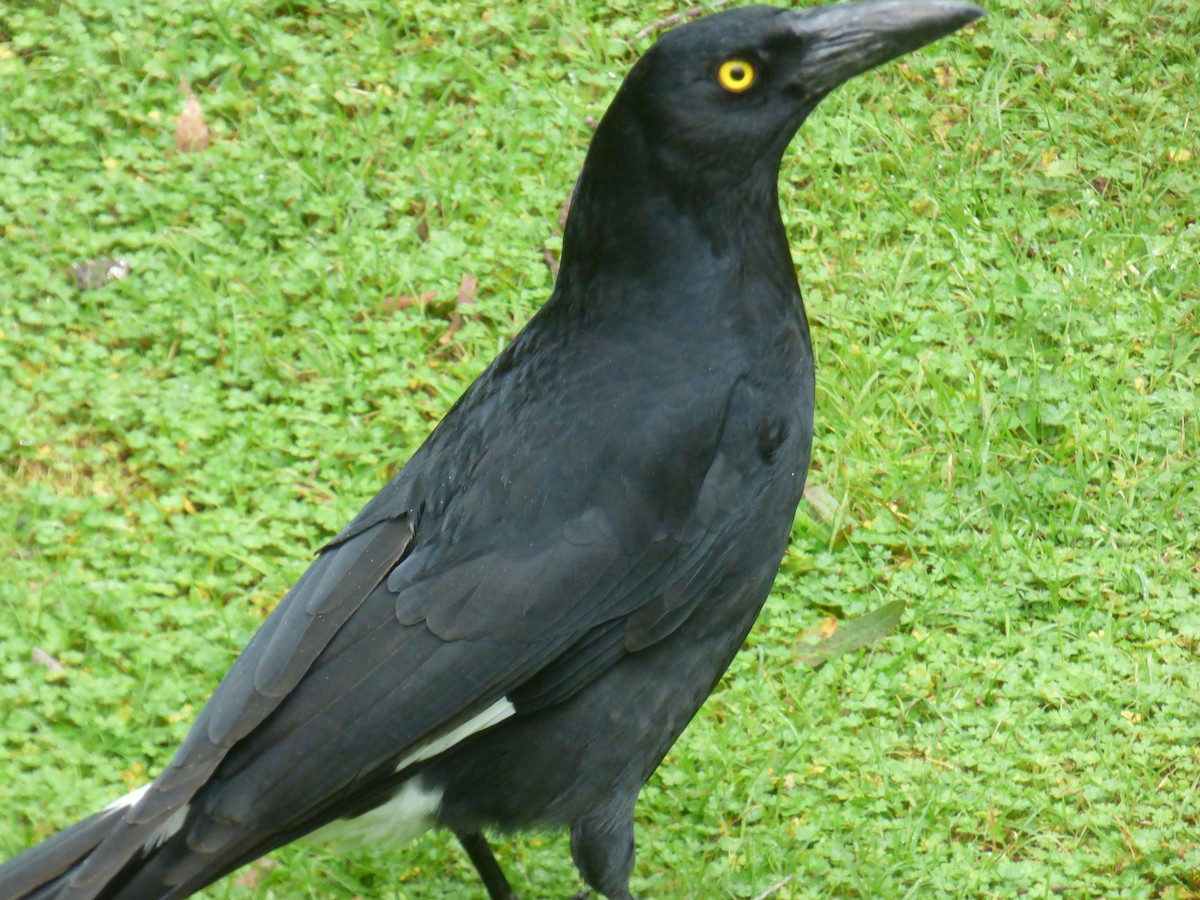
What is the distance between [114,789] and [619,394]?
1525 mm

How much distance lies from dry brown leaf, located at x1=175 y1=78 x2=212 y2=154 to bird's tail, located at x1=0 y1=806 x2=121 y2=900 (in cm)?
274

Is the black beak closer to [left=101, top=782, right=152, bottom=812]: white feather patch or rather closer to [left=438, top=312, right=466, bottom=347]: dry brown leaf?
[left=101, top=782, right=152, bottom=812]: white feather patch

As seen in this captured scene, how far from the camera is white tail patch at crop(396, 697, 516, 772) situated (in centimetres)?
291

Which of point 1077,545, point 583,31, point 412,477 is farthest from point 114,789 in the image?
point 583,31

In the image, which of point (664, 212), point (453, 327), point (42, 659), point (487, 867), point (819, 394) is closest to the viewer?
point (664, 212)

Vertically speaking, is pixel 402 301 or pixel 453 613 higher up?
pixel 453 613

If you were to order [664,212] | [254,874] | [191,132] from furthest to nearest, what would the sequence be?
[191,132] → [254,874] → [664,212]

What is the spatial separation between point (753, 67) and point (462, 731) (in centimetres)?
128

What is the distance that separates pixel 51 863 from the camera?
2.88 m

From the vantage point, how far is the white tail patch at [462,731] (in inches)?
115

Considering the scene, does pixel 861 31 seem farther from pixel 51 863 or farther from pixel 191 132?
pixel 191 132

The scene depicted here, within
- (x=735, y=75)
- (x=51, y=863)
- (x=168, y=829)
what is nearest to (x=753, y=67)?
(x=735, y=75)

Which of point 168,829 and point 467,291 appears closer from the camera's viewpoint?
point 168,829

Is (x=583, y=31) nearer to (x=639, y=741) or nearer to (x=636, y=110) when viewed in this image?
(x=636, y=110)
